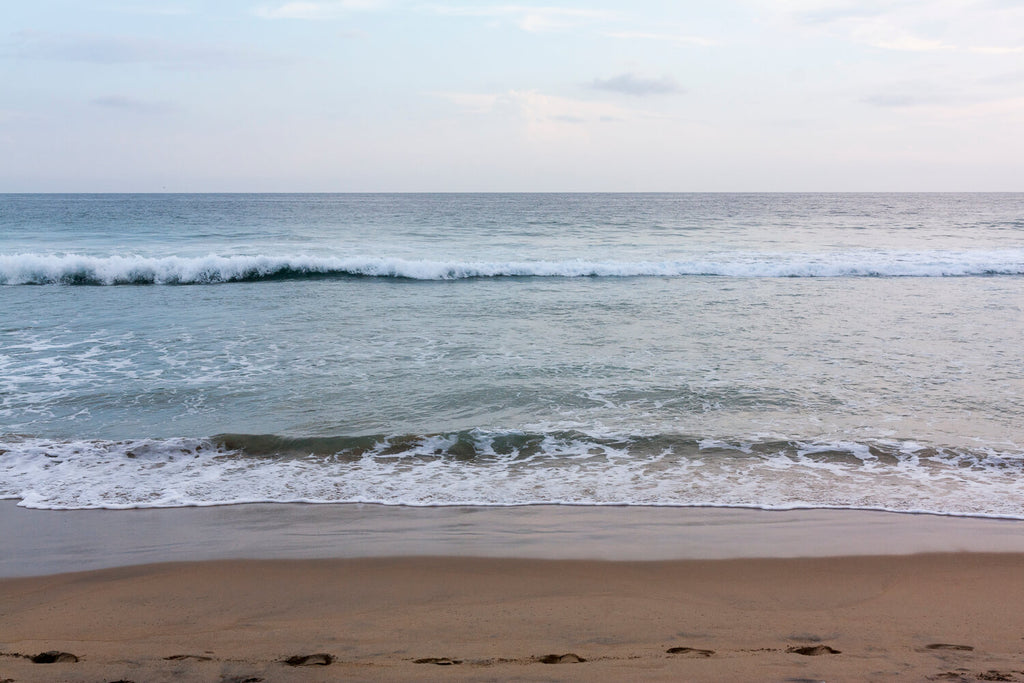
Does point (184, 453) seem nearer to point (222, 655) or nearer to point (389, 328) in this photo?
point (222, 655)

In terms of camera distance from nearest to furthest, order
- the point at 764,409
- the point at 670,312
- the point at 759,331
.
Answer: the point at 764,409
the point at 759,331
the point at 670,312

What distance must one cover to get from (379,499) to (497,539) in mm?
1265

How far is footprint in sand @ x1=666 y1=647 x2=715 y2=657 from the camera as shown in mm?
3520

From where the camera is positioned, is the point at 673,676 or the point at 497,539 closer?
the point at 673,676

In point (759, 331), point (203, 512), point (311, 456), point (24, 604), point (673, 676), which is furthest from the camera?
point (759, 331)

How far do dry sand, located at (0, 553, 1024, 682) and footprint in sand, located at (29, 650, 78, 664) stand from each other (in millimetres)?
31

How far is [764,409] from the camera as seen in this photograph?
8.14 meters

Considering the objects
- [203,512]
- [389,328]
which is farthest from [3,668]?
[389,328]

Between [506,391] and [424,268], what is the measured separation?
41.5 feet

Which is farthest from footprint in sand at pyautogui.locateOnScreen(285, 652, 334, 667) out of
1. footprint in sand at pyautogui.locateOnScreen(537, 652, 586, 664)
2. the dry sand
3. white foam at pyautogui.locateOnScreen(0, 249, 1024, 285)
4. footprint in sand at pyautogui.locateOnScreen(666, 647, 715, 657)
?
white foam at pyautogui.locateOnScreen(0, 249, 1024, 285)

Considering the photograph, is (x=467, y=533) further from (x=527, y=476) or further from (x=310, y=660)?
(x=310, y=660)

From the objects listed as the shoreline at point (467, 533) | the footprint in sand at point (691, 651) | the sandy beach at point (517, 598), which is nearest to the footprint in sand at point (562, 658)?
the sandy beach at point (517, 598)

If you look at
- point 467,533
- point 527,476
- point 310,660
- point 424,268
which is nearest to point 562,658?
point 310,660

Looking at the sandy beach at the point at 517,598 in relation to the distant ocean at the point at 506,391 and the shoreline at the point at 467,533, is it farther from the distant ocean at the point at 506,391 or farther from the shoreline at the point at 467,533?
the distant ocean at the point at 506,391
